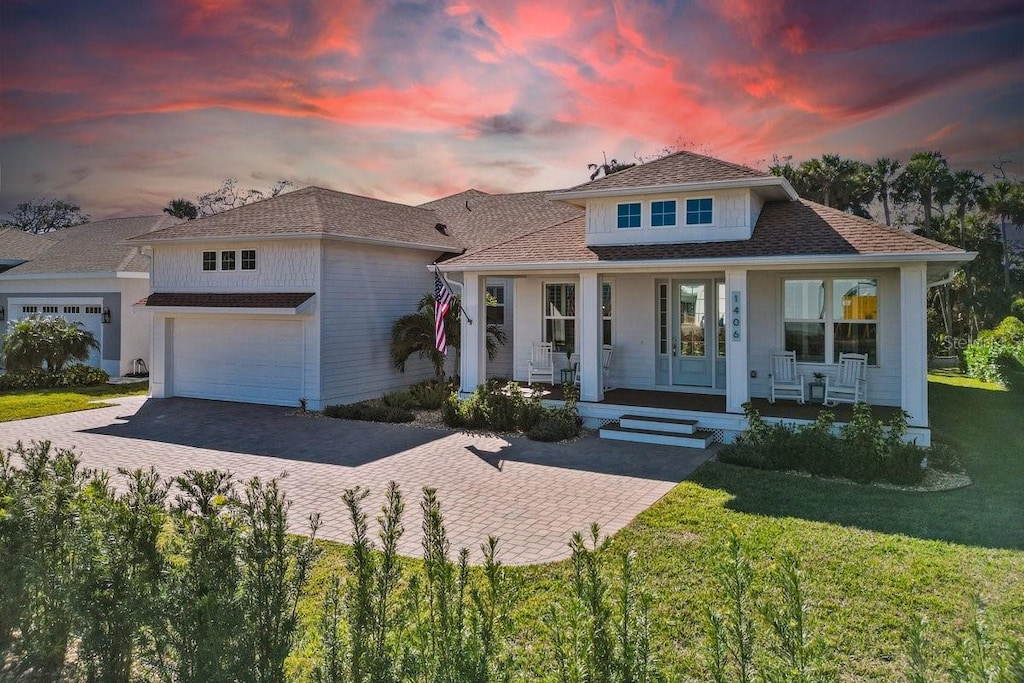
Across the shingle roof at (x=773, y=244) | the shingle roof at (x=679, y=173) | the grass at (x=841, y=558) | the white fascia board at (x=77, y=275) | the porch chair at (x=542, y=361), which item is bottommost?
the grass at (x=841, y=558)

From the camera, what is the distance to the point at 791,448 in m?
9.59

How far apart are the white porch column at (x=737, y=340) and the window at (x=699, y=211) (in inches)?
61.5

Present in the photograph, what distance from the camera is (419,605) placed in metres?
3.62

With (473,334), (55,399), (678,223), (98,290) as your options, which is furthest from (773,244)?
(98,290)

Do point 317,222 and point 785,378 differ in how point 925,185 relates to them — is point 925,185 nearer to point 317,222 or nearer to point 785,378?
point 785,378

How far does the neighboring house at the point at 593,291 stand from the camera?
11.6 meters

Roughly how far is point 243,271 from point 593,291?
931cm

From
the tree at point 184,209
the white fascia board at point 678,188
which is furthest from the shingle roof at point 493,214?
the tree at point 184,209

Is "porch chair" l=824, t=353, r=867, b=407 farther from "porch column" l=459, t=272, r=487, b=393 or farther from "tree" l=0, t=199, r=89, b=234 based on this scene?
"tree" l=0, t=199, r=89, b=234

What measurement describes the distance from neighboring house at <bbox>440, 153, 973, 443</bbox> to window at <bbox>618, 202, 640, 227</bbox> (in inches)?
1.0

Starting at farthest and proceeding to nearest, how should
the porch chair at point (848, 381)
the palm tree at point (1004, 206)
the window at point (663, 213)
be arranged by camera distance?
the palm tree at point (1004, 206) < the window at point (663, 213) < the porch chair at point (848, 381)

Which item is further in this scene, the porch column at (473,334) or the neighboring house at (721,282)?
the porch column at (473,334)

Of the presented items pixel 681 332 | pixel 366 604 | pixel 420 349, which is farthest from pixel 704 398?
pixel 366 604

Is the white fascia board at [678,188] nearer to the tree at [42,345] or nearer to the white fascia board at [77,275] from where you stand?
the white fascia board at [77,275]
